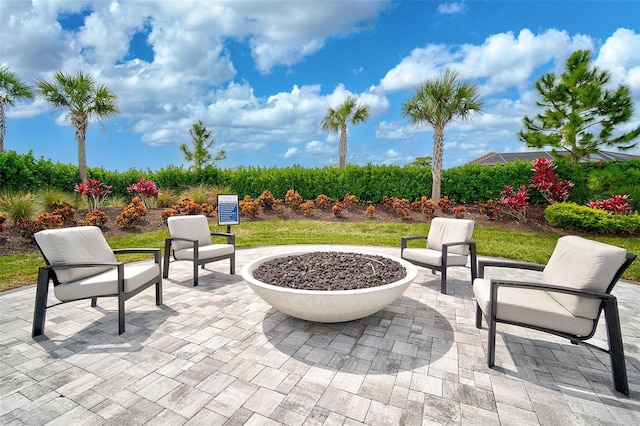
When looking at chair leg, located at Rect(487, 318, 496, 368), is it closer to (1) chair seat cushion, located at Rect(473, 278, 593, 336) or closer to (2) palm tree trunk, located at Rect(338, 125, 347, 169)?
(1) chair seat cushion, located at Rect(473, 278, 593, 336)

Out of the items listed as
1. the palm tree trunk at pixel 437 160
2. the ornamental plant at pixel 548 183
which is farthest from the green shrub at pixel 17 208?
the ornamental plant at pixel 548 183

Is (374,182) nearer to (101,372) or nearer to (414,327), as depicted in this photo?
(414,327)

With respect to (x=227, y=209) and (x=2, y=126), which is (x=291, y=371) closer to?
(x=227, y=209)

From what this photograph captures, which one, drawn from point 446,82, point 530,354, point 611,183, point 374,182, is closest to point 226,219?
point 530,354

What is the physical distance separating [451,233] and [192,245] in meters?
4.01

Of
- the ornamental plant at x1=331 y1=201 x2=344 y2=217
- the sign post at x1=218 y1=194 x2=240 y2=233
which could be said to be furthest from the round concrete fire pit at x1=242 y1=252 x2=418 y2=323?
the ornamental plant at x1=331 y1=201 x2=344 y2=217

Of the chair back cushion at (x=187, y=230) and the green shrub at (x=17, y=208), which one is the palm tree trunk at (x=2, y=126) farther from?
the chair back cushion at (x=187, y=230)

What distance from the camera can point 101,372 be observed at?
2369mm

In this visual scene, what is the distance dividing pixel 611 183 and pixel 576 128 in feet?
8.41

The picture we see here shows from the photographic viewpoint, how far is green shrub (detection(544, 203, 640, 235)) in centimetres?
858

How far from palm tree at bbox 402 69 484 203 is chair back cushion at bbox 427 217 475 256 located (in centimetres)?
737

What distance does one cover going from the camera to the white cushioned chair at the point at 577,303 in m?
2.29

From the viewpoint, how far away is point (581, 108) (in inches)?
476

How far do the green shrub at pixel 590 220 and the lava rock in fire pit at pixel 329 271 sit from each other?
27.9 ft
